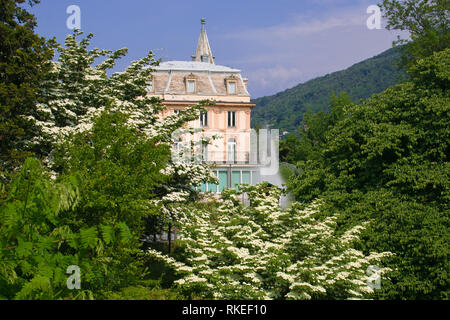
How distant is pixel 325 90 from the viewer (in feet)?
303

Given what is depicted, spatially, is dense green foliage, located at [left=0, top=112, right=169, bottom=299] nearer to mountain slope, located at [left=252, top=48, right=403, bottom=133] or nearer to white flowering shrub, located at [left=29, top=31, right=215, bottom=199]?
white flowering shrub, located at [left=29, top=31, right=215, bottom=199]

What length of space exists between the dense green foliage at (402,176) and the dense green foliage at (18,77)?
10.5 meters

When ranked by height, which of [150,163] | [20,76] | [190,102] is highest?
[190,102]

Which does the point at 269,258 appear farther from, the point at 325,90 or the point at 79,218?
the point at 325,90

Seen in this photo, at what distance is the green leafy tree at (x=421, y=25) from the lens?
3003 cm

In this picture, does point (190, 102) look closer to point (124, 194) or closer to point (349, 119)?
point (349, 119)

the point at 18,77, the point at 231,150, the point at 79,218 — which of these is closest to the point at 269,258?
the point at 79,218

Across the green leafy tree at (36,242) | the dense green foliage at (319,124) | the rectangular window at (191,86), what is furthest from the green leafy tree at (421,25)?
the green leafy tree at (36,242)

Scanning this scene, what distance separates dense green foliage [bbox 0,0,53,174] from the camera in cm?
1525

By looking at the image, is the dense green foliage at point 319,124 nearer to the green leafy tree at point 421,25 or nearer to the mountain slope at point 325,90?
the green leafy tree at point 421,25

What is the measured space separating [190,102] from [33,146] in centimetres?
2473

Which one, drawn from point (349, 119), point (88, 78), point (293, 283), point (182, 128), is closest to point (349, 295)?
point (293, 283)

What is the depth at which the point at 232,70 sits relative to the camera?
4266 centimetres

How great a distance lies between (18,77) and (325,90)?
270 ft
